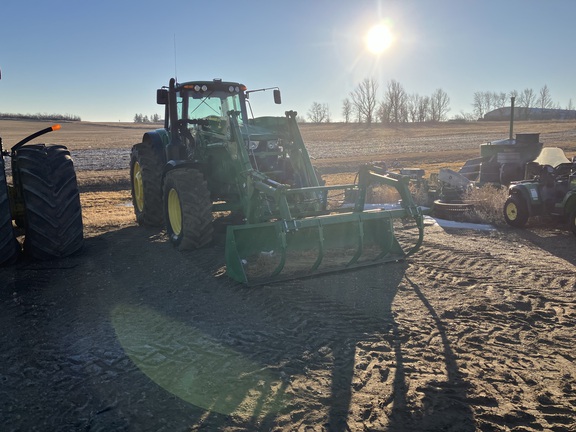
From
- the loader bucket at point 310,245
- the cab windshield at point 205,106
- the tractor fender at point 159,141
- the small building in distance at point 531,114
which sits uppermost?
the small building in distance at point 531,114

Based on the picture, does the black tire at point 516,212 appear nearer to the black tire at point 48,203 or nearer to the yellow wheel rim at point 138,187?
the yellow wheel rim at point 138,187

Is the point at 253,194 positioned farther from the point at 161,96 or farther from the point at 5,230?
the point at 5,230

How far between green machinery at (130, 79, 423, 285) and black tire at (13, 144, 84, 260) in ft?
4.40

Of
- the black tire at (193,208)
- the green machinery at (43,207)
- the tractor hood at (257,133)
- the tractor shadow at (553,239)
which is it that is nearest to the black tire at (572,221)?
the tractor shadow at (553,239)

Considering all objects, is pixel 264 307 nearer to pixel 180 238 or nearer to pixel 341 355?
pixel 341 355

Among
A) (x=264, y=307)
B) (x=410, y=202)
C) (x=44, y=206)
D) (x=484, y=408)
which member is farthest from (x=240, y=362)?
(x=44, y=206)

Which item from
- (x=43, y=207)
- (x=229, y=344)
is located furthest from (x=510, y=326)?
(x=43, y=207)

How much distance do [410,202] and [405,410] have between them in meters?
3.60

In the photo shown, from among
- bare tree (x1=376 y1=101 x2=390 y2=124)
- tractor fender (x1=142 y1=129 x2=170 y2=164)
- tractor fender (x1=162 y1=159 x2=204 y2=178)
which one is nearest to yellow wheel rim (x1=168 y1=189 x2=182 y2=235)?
tractor fender (x1=162 y1=159 x2=204 y2=178)

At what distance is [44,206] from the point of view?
6.37 m

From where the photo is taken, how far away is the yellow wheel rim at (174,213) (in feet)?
25.1

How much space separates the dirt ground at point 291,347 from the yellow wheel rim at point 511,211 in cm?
244

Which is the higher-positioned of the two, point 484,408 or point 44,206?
point 44,206

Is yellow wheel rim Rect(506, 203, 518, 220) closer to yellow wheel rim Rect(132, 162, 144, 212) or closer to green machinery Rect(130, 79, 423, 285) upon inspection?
green machinery Rect(130, 79, 423, 285)
